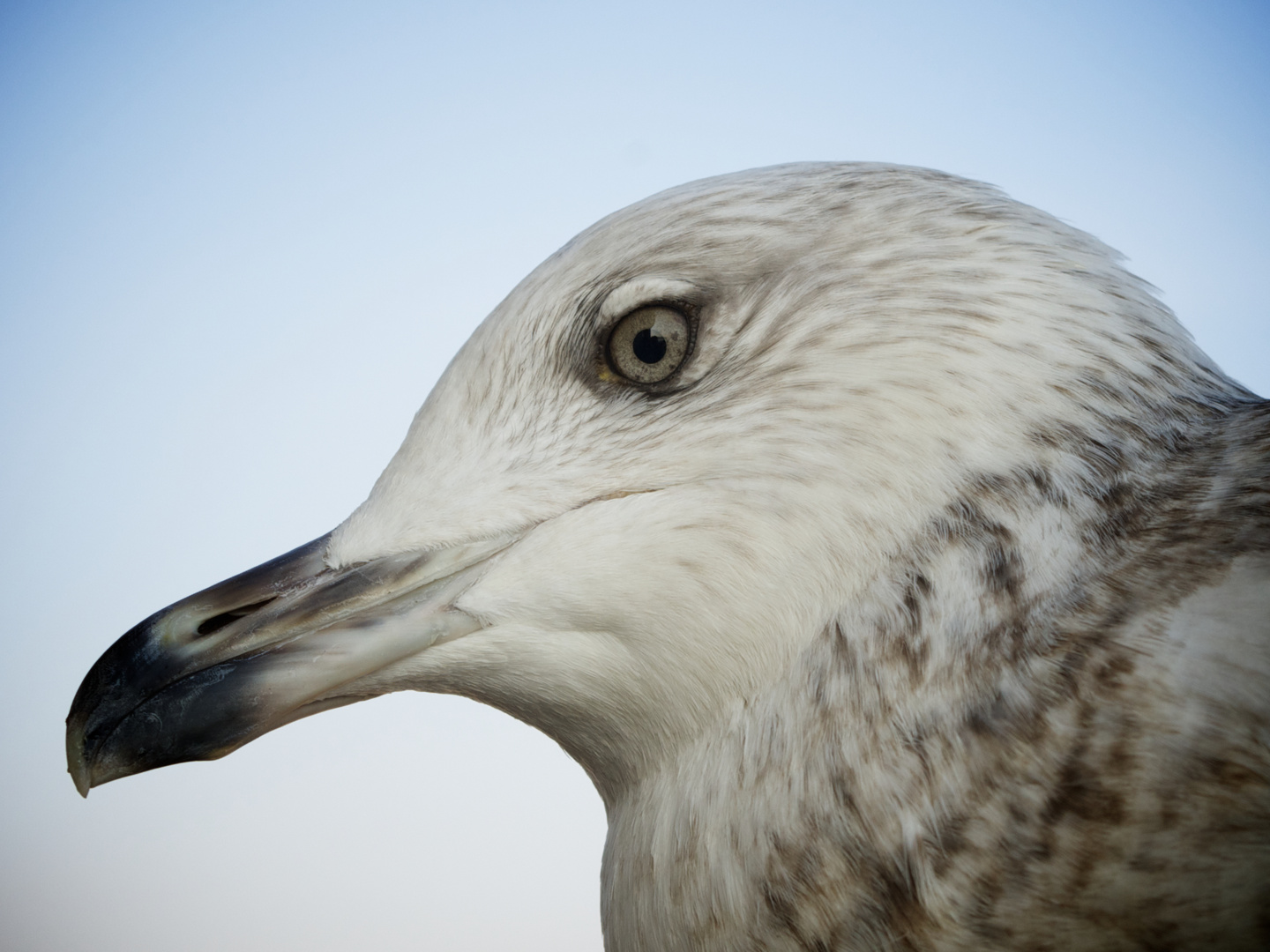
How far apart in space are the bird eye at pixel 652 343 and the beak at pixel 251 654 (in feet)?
0.81

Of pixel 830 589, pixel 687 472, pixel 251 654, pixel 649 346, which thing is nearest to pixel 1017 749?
pixel 830 589

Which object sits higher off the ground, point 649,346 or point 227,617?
point 649,346

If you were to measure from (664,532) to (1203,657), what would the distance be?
49 cm

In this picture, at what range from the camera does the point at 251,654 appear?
3.20ft

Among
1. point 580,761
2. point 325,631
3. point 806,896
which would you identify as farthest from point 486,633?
point 806,896

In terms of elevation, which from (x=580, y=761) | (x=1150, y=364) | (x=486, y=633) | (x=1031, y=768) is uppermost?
(x=1150, y=364)

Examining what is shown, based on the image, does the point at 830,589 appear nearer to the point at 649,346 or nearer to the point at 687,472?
the point at 687,472

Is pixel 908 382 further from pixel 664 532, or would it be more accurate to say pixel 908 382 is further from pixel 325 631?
pixel 325 631

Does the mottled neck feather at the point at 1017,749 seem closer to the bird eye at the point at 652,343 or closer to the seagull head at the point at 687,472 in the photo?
the seagull head at the point at 687,472

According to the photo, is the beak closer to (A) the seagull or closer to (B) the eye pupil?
(A) the seagull

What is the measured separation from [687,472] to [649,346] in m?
0.15

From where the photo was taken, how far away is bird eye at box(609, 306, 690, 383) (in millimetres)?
1001

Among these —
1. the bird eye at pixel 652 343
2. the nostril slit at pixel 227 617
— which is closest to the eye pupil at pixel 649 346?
the bird eye at pixel 652 343

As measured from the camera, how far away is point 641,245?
1.04m
